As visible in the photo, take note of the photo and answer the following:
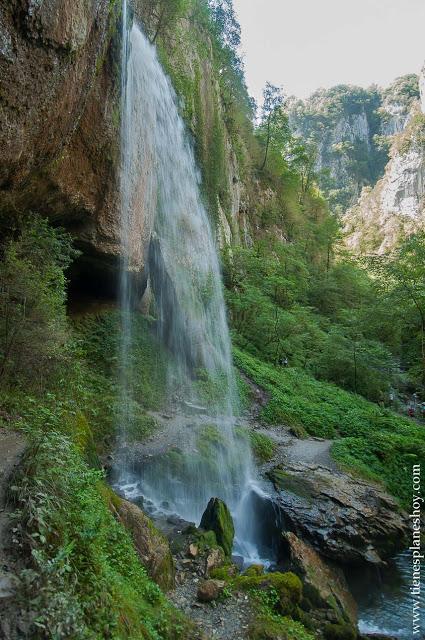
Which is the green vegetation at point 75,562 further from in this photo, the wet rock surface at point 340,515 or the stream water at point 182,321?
the wet rock surface at point 340,515

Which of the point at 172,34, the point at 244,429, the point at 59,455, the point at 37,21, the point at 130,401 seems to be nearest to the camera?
the point at 59,455

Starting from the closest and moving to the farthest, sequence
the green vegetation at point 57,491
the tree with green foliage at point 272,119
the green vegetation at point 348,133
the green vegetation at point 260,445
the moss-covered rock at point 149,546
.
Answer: the green vegetation at point 57,491 < the moss-covered rock at point 149,546 < the green vegetation at point 260,445 < the tree with green foliage at point 272,119 < the green vegetation at point 348,133

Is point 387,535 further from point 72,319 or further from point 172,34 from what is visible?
point 172,34

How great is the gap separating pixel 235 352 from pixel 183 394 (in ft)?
14.4

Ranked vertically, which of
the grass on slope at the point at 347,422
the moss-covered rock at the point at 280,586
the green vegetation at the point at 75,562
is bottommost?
the moss-covered rock at the point at 280,586

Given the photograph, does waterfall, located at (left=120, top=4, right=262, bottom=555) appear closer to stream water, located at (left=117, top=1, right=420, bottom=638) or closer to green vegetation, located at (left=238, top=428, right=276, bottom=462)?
stream water, located at (left=117, top=1, right=420, bottom=638)

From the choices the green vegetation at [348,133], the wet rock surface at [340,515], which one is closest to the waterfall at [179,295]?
the wet rock surface at [340,515]

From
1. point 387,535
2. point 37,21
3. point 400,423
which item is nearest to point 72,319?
point 37,21

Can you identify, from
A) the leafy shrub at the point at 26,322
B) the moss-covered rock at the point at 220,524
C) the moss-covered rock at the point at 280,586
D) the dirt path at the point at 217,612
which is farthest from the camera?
the moss-covered rock at the point at 220,524

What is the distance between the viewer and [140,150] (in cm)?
1134

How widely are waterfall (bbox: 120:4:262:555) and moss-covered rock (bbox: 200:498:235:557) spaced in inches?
40.7

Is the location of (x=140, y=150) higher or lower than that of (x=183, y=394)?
higher

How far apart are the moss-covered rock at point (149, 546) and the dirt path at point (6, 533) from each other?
1690 mm

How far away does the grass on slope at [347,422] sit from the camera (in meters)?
11.0
